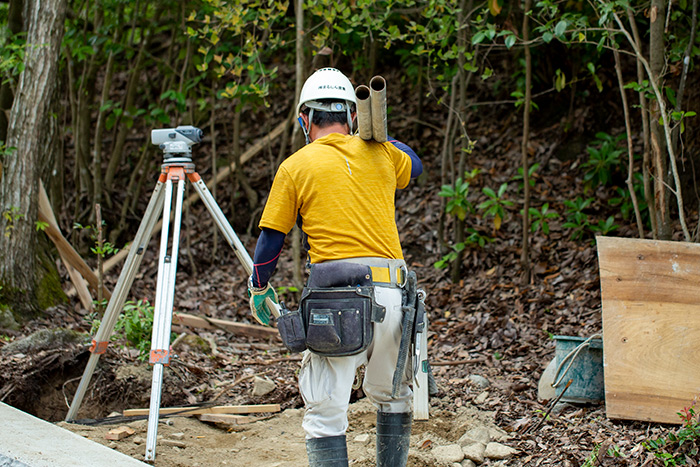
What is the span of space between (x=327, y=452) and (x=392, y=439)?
13.7 inches

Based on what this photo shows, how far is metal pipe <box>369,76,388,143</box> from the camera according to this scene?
8.38 ft

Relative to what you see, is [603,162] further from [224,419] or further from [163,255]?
[163,255]

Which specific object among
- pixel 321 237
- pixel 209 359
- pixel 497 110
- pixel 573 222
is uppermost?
pixel 497 110

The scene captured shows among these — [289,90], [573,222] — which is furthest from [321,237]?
[289,90]

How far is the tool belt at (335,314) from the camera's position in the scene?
2.62m

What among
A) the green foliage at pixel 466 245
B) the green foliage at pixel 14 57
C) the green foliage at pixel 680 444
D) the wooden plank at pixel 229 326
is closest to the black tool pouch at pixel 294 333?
the green foliage at pixel 680 444

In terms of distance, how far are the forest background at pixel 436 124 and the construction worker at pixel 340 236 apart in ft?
7.75

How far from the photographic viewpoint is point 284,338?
2.71 metres

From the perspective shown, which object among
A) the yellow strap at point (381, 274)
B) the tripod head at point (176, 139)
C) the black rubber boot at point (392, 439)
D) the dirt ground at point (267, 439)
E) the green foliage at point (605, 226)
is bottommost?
the dirt ground at point (267, 439)

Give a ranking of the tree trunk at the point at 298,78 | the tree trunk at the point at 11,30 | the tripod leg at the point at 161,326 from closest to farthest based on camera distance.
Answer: the tripod leg at the point at 161,326 < the tree trunk at the point at 298,78 < the tree trunk at the point at 11,30

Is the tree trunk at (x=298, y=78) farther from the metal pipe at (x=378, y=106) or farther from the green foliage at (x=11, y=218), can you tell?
the metal pipe at (x=378, y=106)

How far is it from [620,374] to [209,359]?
314 cm

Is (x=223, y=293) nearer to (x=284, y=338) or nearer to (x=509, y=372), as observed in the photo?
(x=509, y=372)

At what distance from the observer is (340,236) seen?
2.76 metres
